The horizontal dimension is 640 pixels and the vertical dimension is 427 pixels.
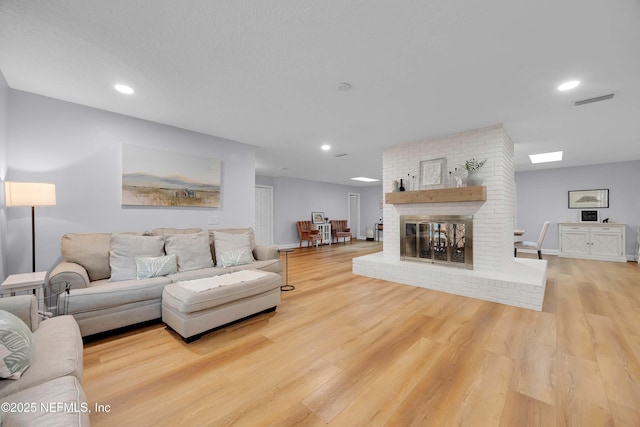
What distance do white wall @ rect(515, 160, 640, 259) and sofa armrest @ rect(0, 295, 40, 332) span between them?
30.1ft

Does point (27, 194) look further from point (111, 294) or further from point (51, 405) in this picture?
point (51, 405)

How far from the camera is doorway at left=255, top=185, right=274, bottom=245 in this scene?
25.1 feet

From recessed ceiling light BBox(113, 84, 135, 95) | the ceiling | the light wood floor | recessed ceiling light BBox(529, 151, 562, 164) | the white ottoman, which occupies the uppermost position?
the ceiling

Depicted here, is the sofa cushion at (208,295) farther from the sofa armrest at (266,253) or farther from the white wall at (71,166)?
the white wall at (71,166)

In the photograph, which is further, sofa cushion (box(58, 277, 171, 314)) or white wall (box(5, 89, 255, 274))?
white wall (box(5, 89, 255, 274))

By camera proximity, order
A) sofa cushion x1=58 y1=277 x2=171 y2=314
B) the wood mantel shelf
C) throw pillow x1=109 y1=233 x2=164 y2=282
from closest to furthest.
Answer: sofa cushion x1=58 y1=277 x2=171 y2=314 → throw pillow x1=109 y1=233 x2=164 y2=282 → the wood mantel shelf

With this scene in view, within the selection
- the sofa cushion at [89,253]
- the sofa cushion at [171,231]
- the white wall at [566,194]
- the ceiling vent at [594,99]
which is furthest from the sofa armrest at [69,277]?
the white wall at [566,194]

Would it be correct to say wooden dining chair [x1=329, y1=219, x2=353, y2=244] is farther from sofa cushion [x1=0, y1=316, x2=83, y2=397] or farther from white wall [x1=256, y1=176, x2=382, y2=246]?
sofa cushion [x1=0, y1=316, x2=83, y2=397]

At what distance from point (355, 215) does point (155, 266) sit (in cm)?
902

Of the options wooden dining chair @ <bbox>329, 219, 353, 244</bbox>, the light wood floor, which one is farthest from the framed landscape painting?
wooden dining chair @ <bbox>329, 219, 353, 244</bbox>

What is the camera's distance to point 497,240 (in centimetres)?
345

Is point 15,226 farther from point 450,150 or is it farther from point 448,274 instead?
point 450,150

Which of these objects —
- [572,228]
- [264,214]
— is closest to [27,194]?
[264,214]

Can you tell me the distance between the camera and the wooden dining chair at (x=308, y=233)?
26.5ft
